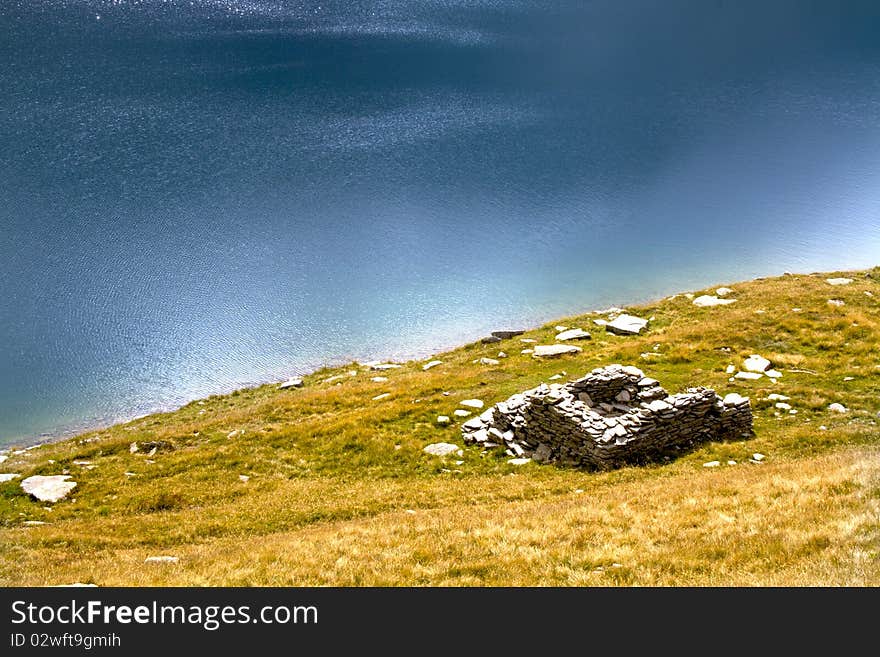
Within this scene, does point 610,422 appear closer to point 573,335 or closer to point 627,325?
point 573,335

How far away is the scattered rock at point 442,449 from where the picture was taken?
24.2 m

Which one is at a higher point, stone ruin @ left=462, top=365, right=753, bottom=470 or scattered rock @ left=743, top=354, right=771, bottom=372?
scattered rock @ left=743, top=354, right=771, bottom=372

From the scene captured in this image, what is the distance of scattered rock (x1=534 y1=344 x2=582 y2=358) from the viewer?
3362 cm

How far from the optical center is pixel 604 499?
18109mm

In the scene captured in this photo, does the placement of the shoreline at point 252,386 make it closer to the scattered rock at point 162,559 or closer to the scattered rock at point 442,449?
the scattered rock at point 442,449

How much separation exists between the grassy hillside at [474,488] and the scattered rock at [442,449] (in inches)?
13.6

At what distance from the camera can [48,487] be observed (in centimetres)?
2327

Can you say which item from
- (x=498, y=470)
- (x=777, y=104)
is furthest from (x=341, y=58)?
(x=498, y=470)

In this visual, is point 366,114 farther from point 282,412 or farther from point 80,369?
point 282,412

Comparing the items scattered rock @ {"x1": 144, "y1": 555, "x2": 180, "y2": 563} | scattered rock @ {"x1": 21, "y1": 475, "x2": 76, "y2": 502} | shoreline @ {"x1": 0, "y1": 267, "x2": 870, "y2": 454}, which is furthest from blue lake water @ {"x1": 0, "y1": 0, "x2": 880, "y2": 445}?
scattered rock @ {"x1": 144, "y1": 555, "x2": 180, "y2": 563}

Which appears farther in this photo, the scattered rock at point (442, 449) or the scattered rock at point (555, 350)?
the scattered rock at point (555, 350)

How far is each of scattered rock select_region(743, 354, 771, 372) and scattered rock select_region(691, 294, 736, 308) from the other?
34.4 feet

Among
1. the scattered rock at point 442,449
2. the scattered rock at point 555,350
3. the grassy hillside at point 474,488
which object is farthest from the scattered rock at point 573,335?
the scattered rock at point 442,449

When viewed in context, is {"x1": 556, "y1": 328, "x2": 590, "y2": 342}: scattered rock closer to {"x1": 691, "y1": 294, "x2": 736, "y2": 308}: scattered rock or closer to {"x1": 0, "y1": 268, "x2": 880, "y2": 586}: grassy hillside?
{"x1": 0, "y1": 268, "x2": 880, "y2": 586}: grassy hillside
